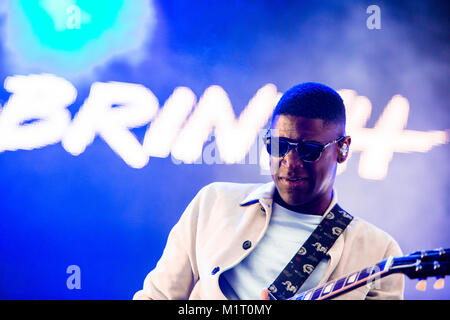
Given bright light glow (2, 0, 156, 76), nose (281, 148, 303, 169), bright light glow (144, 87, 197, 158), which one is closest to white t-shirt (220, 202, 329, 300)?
nose (281, 148, 303, 169)

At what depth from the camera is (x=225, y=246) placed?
2.39 metres

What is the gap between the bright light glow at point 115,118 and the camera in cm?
265

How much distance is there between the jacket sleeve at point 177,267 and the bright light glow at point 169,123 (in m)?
0.34

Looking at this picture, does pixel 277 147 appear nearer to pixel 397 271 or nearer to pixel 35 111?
pixel 397 271

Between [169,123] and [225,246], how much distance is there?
29.0 inches

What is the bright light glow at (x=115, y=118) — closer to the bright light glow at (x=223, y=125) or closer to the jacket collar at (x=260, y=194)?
the bright light glow at (x=223, y=125)

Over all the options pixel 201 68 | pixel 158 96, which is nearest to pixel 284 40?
pixel 201 68

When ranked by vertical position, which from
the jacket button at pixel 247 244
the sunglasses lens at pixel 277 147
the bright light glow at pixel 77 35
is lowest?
the jacket button at pixel 247 244

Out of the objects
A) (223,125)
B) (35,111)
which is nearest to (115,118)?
(35,111)

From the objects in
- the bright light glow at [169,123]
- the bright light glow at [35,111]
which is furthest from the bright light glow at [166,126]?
the bright light glow at [35,111]

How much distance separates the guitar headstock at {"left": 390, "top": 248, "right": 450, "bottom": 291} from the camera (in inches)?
79.7

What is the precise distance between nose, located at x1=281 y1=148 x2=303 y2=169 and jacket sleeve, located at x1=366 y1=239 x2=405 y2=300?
0.60m

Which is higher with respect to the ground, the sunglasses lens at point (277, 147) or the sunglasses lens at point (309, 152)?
the sunglasses lens at point (277, 147)

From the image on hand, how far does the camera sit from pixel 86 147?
2666mm
